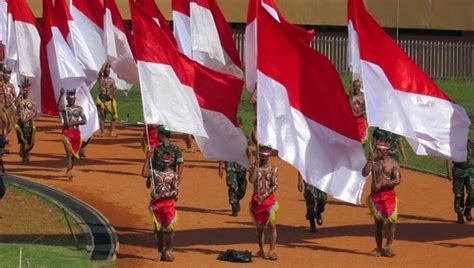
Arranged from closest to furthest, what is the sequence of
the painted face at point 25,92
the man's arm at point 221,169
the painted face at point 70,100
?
the man's arm at point 221,169 → the painted face at point 70,100 → the painted face at point 25,92

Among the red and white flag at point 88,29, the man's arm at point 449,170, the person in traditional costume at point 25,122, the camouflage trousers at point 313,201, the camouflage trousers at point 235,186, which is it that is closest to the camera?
the camouflage trousers at point 313,201

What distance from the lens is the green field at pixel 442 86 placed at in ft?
101

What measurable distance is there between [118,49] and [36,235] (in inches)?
369

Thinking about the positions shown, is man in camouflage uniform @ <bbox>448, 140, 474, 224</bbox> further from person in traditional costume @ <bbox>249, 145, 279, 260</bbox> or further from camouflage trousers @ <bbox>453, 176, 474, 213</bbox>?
person in traditional costume @ <bbox>249, 145, 279, 260</bbox>

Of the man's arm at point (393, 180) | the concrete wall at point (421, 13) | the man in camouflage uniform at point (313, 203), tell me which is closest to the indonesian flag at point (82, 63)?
the man in camouflage uniform at point (313, 203)

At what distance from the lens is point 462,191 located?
75.0 feet

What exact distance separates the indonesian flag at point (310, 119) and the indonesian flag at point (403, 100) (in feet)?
2.11

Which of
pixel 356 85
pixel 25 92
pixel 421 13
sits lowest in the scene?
pixel 25 92

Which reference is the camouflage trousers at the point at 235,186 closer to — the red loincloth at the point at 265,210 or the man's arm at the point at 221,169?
the man's arm at the point at 221,169

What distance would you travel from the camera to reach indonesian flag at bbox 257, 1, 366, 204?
62.2 feet

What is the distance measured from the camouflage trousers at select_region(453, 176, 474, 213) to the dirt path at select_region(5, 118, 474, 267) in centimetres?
32

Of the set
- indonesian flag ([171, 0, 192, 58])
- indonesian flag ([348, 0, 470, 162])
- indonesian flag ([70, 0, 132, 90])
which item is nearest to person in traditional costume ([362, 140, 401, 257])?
indonesian flag ([348, 0, 470, 162])

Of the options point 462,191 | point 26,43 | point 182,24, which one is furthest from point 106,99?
point 462,191

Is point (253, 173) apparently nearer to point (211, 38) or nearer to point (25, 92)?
point (211, 38)
